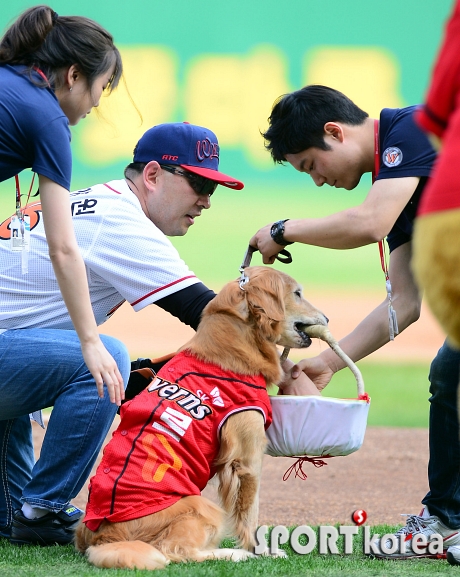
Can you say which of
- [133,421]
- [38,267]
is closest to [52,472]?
[133,421]

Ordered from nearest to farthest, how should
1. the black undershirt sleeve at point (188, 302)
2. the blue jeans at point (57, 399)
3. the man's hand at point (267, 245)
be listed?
the blue jeans at point (57, 399), the black undershirt sleeve at point (188, 302), the man's hand at point (267, 245)

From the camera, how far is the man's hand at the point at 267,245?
3.62 m

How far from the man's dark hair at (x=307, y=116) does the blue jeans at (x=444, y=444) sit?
3.76 feet

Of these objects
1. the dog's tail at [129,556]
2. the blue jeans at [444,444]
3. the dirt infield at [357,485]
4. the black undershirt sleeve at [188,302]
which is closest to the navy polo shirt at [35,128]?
A: the black undershirt sleeve at [188,302]

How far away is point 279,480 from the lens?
6086 mm

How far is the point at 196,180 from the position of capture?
383 cm

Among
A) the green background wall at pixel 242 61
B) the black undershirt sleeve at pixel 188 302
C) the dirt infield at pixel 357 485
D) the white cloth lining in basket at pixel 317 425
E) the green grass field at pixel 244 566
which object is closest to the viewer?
the green grass field at pixel 244 566

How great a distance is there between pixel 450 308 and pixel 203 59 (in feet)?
50.1

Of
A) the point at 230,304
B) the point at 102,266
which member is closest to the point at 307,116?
the point at 230,304

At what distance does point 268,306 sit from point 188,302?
0.36 metres

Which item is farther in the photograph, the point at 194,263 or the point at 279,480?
the point at 194,263

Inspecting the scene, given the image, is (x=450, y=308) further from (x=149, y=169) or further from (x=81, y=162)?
(x=81, y=162)

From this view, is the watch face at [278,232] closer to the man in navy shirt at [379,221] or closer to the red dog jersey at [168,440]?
the man in navy shirt at [379,221]
